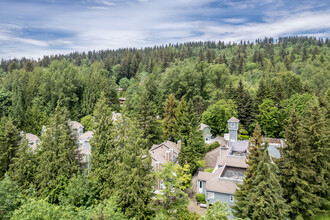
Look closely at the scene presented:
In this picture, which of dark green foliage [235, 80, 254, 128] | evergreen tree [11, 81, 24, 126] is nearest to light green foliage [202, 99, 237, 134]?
dark green foliage [235, 80, 254, 128]

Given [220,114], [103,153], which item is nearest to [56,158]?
[103,153]

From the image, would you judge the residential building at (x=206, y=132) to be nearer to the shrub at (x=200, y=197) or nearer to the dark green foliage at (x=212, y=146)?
the dark green foliage at (x=212, y=146)

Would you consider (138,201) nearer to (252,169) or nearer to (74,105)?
(252,169)

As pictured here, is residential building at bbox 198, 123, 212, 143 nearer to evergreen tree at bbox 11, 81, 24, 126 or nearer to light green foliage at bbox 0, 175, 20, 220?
light green foliage at bbox 0, 175, 20, 220

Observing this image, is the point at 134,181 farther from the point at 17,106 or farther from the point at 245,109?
the point at 17,106

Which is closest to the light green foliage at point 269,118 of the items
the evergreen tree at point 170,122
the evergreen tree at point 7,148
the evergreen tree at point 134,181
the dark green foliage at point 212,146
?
the dark green foliage at point 212,146

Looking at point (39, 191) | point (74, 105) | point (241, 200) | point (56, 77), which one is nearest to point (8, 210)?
point (39, 191)

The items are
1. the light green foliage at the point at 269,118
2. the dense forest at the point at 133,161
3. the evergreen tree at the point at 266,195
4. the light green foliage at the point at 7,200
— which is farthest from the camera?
the light green foliage at the point at 269,118
